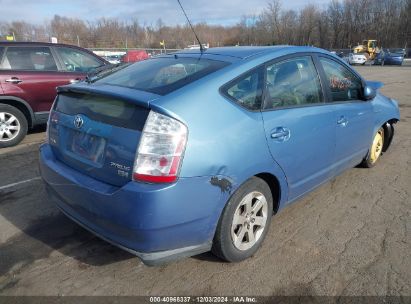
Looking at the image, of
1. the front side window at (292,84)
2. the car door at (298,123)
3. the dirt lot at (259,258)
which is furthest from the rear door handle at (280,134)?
the dirt lot at (259,258)

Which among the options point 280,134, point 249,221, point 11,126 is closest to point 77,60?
point 11,126

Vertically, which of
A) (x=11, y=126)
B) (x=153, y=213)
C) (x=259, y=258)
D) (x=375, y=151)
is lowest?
(x=259, y=258)

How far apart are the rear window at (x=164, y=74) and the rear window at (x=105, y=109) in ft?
0.75

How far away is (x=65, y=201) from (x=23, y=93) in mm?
4487

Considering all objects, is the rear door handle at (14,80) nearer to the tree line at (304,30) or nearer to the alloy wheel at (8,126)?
the alloy wheel at (8,126)

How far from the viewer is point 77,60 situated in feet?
24.4

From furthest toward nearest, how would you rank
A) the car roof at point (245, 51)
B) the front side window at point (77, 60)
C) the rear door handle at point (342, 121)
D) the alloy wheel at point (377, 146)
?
1. the front side window at point (77, 60)
2. the alloy wheel at point (377, 146)
3. the rear door handle at point (342, 121)
4. the car roof at point (245, 51)

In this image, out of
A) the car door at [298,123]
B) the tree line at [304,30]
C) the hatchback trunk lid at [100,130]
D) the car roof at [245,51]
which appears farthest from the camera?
the tree line at [304,30]

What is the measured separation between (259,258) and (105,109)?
5.62ft

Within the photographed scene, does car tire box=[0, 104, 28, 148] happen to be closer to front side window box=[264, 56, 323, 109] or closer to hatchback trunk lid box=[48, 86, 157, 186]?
hatchback trunk lid box=[48, 86, 157, 186]

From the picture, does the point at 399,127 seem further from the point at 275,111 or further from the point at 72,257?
the point at 72,257

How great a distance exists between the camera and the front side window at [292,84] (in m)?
3.03

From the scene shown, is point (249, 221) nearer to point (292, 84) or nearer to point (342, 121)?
point (292, 84)

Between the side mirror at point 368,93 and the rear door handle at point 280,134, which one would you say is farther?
the side mirror at point 368,93
